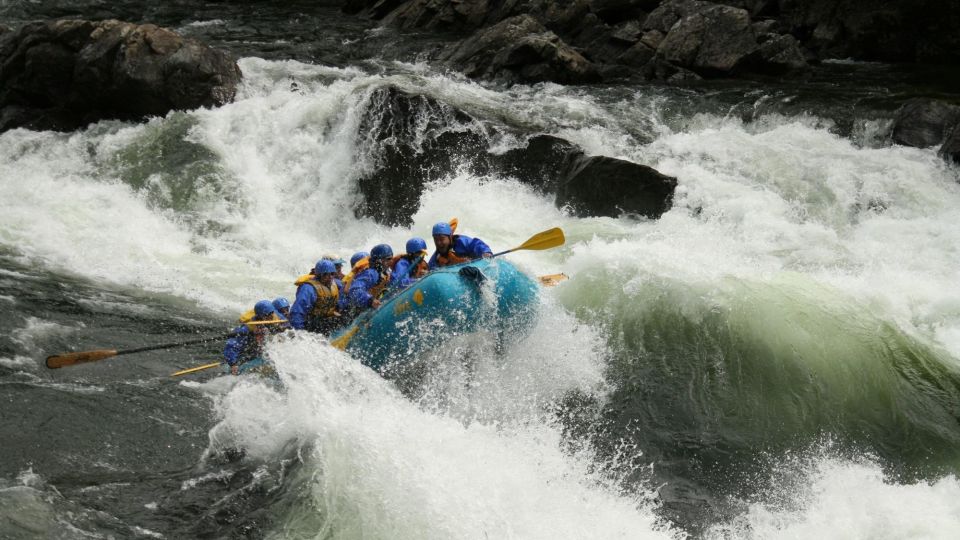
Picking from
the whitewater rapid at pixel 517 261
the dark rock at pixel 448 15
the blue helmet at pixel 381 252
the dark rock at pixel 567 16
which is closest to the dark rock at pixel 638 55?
the dark rock at pixel 567 16

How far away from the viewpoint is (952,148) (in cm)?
1174

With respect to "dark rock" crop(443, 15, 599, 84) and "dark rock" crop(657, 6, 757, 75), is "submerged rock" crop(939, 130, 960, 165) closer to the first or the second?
"dark rock" crop(657, 6, 757, 75)

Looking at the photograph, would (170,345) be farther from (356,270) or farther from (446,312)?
(446,312)

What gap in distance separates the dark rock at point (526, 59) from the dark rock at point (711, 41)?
162 centimetres

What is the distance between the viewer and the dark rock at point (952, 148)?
1166 centimetres

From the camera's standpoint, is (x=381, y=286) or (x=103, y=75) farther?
(x=103, y=75)

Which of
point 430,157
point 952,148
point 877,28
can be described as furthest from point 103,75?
point 877,28

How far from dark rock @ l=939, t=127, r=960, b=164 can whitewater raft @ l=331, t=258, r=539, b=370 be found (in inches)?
272

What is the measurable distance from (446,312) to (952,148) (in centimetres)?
786

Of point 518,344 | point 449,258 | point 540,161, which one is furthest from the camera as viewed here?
point 540,161

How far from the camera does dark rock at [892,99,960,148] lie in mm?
12336

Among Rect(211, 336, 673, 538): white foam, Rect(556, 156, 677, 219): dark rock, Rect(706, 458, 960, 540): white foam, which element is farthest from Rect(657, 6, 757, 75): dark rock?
Rect(706, 458, 960, 540): white foam

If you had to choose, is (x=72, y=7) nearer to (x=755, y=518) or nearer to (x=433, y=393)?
(x=433, y=393)

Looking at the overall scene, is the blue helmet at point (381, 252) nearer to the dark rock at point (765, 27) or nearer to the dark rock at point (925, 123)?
→ the dark rock at point (925, 123)
